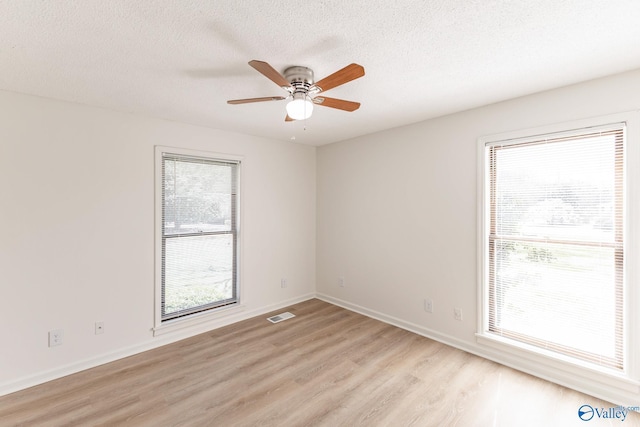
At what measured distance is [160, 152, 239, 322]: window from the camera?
3150mm

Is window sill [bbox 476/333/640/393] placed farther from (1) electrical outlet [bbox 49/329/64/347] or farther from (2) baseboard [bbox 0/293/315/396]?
(1) electrical outlet [bbox 49/329/64/347]

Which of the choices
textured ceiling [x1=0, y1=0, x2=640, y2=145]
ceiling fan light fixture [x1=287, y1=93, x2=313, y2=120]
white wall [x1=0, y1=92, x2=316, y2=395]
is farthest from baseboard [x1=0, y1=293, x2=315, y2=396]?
ceiling fan light fixture [x1=287, y1=93, x2=313, y2=120]

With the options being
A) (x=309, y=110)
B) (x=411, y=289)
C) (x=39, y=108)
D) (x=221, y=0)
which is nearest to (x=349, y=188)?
(x=411, y=289)

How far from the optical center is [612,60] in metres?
1.89

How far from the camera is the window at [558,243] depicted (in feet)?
7.02

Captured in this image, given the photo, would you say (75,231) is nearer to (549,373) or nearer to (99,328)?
(99,328)

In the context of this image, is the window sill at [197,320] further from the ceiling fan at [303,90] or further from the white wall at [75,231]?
the ceiling fan at [303,90]

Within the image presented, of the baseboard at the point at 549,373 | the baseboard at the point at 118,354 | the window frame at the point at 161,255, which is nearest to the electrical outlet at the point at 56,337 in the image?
the baseboard at the point at 118,354

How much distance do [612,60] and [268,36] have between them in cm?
227

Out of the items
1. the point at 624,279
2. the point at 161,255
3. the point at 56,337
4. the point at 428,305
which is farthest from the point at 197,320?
the point at 624,279

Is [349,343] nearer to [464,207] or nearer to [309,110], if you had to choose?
[464,207]

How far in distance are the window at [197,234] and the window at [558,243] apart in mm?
2914

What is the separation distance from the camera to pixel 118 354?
2754 millimetres

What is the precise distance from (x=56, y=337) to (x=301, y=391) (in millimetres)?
2188
